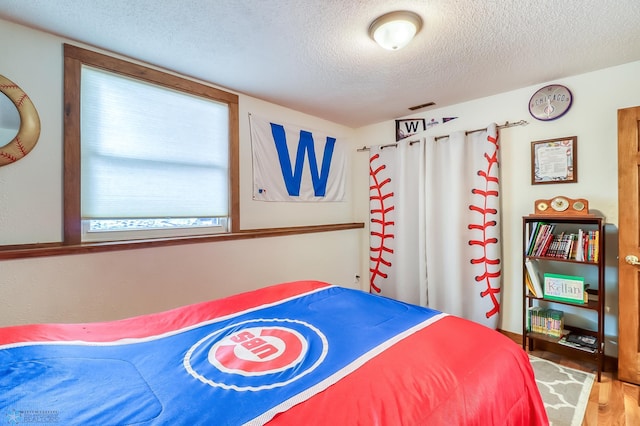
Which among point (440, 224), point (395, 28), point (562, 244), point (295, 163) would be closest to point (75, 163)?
point (295, 163)

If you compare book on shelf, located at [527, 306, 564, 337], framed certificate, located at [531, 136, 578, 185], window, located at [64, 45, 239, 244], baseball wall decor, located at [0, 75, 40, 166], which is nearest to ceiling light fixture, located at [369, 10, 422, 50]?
window, located at [64, 45, 239, 244]

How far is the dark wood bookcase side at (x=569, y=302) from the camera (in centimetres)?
206

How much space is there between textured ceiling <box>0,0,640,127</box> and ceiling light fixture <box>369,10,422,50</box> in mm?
45

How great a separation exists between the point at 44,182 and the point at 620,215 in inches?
143

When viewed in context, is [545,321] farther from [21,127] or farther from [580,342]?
[21,127]

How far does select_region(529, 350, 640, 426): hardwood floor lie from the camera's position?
1663mm

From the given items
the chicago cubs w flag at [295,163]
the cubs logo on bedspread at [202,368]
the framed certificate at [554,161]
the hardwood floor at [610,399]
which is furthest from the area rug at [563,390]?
the chicago cubs w flag at [295,163]

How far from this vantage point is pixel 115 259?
6.33ft

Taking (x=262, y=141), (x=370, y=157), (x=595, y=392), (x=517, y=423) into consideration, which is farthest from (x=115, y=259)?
(x=595, y=392)

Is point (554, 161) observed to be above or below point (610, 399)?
above

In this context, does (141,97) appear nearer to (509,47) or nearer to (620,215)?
(509,47)

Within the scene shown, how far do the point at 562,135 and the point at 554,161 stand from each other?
210 millimetres

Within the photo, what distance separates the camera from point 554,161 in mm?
2439
